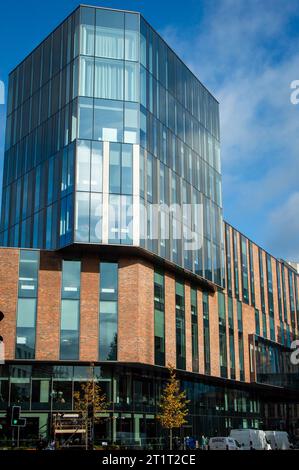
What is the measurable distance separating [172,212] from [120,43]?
15.1 metres

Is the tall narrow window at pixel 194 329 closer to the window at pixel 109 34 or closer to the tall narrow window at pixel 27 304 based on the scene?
the tall narrow window at pixel 27 304

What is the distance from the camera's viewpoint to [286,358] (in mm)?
78750

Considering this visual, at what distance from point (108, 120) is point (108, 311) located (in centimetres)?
1559

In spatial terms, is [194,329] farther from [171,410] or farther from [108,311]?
[108,311]

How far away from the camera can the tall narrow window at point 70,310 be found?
45.1 m

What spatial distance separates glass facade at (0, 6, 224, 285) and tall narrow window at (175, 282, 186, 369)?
2443 millimetres

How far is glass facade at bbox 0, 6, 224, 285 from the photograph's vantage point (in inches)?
1841

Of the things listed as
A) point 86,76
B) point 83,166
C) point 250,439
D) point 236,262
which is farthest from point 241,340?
point 86,76

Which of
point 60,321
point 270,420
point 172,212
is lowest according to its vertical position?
point 270,420

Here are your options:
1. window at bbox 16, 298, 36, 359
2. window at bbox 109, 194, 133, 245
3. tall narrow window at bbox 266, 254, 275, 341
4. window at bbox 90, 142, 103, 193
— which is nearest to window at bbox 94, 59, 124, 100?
window at bbox 90, 142, 103, 193

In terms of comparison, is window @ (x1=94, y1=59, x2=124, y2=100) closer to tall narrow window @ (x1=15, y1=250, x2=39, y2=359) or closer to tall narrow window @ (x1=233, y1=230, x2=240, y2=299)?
tall narrow window @ (x1=15, y1=250, x2=39, y2=359)

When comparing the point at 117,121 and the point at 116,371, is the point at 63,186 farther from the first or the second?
the point at 116,371

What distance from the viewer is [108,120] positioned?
160 feet
